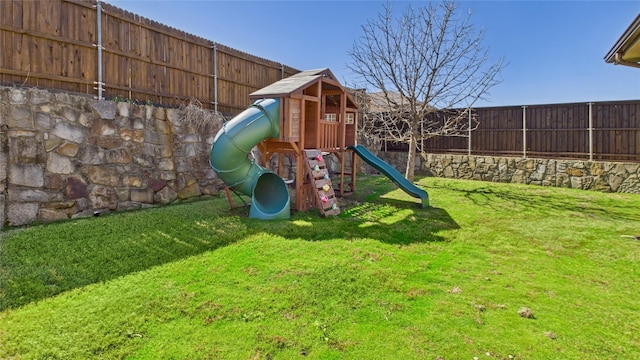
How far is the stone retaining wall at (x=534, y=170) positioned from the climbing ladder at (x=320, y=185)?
7683mm

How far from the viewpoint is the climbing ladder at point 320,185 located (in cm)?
667

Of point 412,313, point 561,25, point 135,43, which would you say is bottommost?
point 412,313

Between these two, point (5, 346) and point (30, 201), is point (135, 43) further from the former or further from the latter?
point (5, 346)

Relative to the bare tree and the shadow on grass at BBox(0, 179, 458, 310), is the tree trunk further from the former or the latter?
the shadow on grass at BBox(0, 179, 458, 310)

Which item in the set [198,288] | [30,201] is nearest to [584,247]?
[198,288]

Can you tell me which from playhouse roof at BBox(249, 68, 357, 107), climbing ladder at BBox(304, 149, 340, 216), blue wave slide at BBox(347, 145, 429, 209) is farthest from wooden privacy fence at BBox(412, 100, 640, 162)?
climbing ladder at BBox(304, 149, 340, 216)

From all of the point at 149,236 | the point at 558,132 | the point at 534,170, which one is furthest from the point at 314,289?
the point at 558,132

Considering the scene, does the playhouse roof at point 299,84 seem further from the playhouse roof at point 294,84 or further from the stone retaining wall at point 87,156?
the stone retaining wall at point 87,156

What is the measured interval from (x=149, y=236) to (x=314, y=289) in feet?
9.38

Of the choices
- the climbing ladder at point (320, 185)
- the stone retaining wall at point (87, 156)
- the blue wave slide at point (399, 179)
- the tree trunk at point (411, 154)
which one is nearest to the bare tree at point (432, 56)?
the tree trunk at point (411, 154)

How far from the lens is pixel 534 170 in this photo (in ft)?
37.7

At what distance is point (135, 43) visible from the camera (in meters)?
7.06

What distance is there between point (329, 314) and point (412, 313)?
2.48 feet

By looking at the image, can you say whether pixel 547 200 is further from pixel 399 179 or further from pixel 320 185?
pixel 320 185
